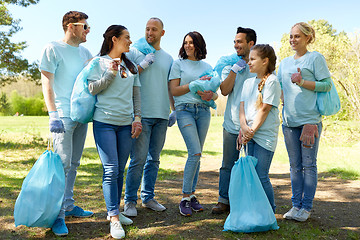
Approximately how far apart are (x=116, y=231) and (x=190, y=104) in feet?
4.71

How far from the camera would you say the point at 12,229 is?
3070 millimetres

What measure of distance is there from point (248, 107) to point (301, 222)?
4.38 feet

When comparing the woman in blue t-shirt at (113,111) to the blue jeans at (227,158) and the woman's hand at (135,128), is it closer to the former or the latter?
the woman's hand at (135,128)

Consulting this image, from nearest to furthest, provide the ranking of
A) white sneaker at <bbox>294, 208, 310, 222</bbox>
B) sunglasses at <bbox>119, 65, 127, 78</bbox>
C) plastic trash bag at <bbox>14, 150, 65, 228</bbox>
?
plastic trash bag at <bbox>14, 150, 65, 228</bbox>, sunglasses at <bbox>119, 65, 127, 78</bbox>, white sneaker at <bbox>294, 208, 310, 222</bbox>

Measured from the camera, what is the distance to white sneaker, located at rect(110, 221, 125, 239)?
278 centimetres

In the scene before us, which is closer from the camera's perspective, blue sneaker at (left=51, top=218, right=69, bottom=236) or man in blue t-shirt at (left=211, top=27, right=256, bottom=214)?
blue sneaker at (left=51, top=218, right=69, bottom=236)

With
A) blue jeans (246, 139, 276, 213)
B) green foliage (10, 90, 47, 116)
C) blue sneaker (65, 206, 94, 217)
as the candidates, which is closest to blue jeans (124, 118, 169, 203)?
blue sneaker (65, 206, 94, 217)

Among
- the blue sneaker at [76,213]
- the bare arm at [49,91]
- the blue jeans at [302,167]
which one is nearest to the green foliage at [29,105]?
the blue sneaker at [76,213]

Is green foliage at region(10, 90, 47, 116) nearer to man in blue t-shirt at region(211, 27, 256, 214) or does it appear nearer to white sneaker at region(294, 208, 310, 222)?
man in blue t-shirt at region(211, 27, 256, 214)

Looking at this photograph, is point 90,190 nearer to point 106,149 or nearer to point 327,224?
point 106,149

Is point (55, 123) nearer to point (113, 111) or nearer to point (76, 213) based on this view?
point (113, 111)

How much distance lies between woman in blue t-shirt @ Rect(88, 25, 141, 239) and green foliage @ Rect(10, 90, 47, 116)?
957 inches

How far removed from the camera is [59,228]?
2867 mm

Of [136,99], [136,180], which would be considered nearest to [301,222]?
[136,180]
